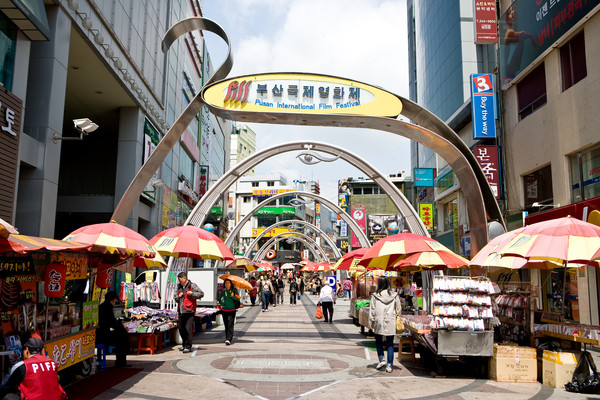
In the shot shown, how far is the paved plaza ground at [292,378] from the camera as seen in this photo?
8.17 metres

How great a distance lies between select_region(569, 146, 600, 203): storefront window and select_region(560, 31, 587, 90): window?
2.49 meters

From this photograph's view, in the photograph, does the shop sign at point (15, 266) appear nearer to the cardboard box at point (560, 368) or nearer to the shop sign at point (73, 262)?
the shop sign at point (73, 262)

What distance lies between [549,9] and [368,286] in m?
12.0

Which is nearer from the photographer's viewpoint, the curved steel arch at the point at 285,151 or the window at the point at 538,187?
the curved steel arch at the point at 285,151

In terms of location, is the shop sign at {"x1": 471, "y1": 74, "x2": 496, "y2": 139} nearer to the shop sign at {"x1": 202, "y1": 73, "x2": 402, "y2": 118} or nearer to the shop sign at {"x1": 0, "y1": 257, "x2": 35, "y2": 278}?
the shop sign at {"x1": 202, "y1": 73, "x2": 402, "y2": 118}

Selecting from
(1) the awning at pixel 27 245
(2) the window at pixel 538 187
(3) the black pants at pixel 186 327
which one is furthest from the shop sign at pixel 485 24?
(1) the awning at pixel 27 245

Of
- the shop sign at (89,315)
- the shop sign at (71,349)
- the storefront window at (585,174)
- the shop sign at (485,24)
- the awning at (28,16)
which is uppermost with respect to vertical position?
the shop sign at (485,24)

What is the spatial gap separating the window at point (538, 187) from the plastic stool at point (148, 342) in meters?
14.4

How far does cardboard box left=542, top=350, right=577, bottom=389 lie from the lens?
8812mm

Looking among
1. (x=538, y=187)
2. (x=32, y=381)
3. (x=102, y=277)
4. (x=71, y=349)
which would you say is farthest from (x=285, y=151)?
(x=32, y=381)

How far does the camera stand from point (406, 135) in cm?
1486

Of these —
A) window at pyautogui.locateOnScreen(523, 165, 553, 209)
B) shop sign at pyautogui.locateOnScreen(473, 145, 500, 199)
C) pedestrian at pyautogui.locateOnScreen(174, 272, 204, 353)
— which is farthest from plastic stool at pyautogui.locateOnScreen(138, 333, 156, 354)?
shop sign at pyautogui.locateOnScreen(473, 145, 500, 199)

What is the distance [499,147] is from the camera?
→ 71.8ft

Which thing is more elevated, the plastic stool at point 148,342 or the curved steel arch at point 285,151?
the curved steel arch at point 285,151
